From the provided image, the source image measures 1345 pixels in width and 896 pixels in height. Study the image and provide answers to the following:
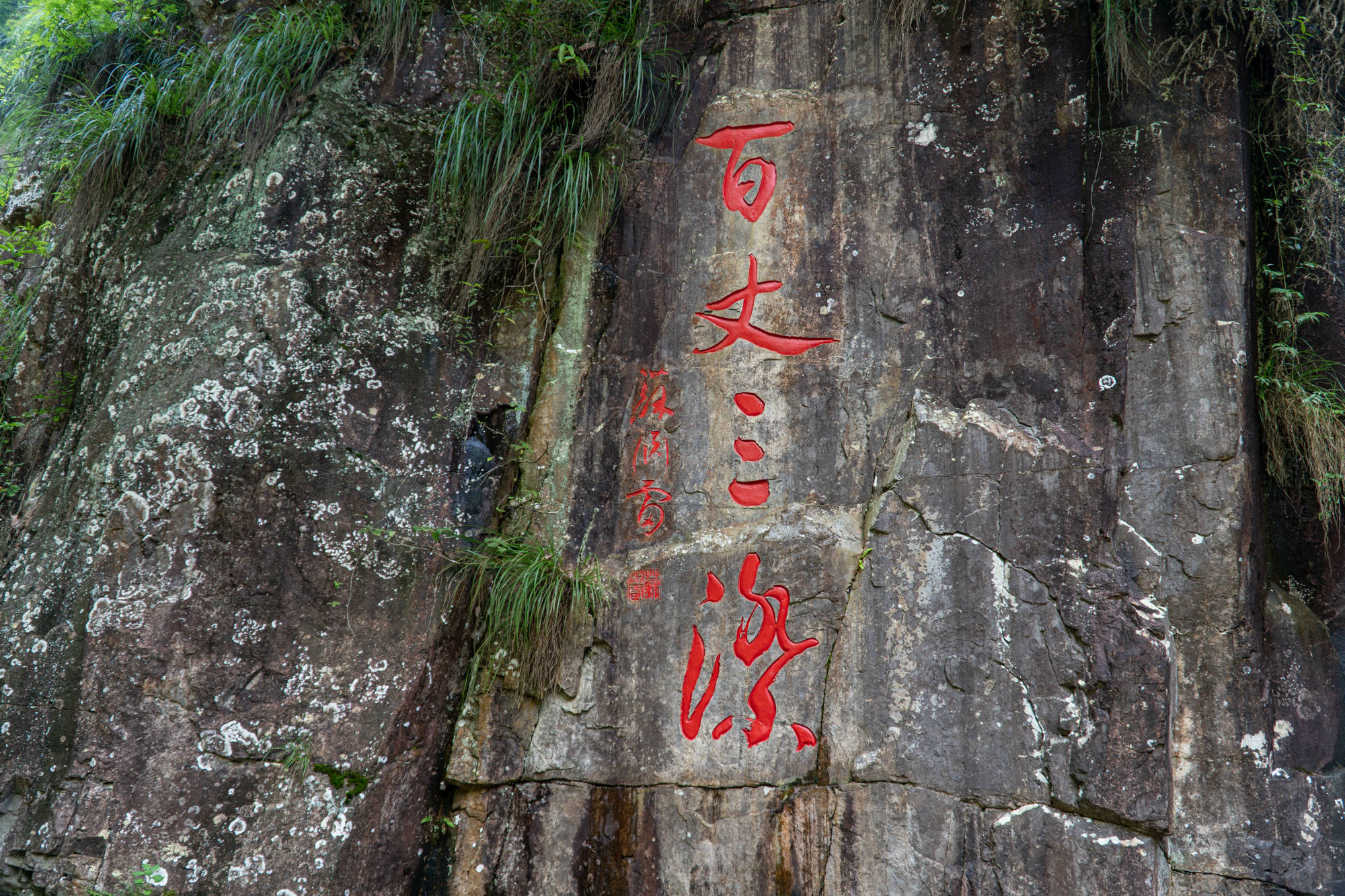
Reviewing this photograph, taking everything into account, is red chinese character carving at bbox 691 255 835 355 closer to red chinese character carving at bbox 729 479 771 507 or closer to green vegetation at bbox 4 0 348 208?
red chinese character carving at bbox 729 479 771 507

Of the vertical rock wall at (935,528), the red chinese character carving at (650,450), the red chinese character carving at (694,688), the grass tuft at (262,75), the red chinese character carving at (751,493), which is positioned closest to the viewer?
the vertical rock wall at (935,528)

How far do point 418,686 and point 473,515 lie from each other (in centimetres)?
66

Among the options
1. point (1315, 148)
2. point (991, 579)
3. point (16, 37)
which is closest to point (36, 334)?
point (16, 37)

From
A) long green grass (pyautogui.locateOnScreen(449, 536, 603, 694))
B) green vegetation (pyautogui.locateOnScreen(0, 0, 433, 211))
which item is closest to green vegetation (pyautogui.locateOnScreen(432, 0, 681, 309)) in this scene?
green vegetation (pyautogui.locateOnScreen(0, 0, 433, 211))

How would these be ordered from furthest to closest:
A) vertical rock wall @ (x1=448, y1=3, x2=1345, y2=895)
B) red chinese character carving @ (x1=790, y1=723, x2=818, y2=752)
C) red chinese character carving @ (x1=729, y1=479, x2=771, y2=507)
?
red chinese character carving @ (x1=729, y1=479, x2=771, y2=507)
red chinese character carving @ (x1=790, y1=723, x2=818, y2=752)
vertical rock wall @ (x1=448, y1=3, x2=1345, y2=895)

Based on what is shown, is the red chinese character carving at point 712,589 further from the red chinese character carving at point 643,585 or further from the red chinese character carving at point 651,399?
the red chinese character carving at point 651,399

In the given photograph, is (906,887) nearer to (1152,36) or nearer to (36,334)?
(1152,36)

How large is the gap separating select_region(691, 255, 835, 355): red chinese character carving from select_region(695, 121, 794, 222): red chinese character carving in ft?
0.73

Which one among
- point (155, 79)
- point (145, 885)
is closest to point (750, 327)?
point (145, 885)

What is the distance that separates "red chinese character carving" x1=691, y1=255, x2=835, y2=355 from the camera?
3133 mm

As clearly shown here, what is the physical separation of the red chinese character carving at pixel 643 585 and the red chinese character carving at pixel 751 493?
1.33 feet

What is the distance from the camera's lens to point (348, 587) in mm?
3004

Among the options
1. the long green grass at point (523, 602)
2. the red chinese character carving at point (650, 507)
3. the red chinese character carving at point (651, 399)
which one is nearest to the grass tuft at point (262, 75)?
the red chinese character carving at point (651, 399)

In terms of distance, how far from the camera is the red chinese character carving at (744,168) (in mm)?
3289
